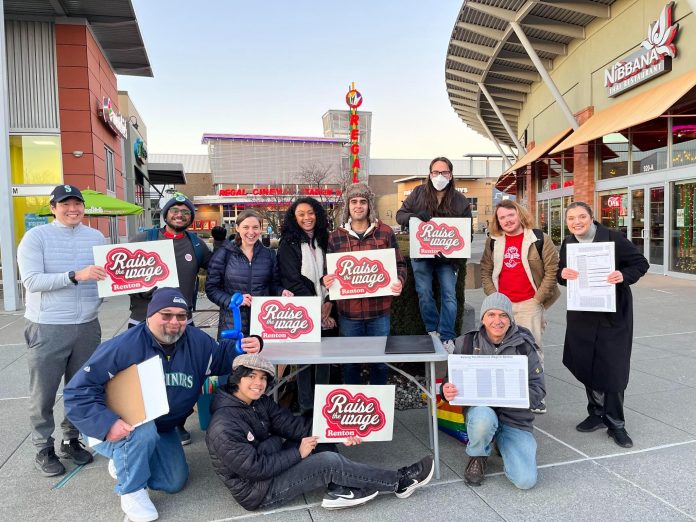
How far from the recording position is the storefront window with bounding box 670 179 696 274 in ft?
42.9

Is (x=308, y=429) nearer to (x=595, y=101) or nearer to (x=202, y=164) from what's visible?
(x=595, y=101)

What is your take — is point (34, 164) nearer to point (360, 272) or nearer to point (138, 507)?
point (360, 272)

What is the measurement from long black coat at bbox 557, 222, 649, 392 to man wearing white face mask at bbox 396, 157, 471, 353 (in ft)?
3.78

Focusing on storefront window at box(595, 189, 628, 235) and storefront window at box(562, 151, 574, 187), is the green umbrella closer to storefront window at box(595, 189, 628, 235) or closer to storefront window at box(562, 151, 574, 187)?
storefront window at box(595, 189, 628, 235)

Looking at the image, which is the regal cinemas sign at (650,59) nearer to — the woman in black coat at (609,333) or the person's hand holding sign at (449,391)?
the woman in black coat at (609,333)

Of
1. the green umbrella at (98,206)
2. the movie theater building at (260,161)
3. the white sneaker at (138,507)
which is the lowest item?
the white sneaker at (138,507)

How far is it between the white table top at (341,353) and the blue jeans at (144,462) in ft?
2.92

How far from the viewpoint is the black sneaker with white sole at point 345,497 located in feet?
9.98

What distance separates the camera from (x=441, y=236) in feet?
15.6

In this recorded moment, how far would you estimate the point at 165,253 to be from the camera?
3.90 meters

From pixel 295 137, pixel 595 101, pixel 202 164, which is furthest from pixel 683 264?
pixel 202 164

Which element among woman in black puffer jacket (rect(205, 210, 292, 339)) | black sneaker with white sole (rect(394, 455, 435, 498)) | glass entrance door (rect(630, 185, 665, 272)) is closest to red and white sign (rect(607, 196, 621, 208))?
glass entrance door (rect(630, 185, 665, 272))

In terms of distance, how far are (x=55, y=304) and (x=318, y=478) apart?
2.22 m
